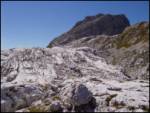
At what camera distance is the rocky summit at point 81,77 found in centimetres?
3434

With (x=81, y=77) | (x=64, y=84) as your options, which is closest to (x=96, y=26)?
(x=81, y=77)

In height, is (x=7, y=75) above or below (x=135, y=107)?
above

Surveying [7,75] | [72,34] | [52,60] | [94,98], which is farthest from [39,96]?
[72,34]

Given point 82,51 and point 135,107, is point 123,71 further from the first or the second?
point 135,107

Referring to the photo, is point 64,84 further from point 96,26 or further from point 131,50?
point 96,26

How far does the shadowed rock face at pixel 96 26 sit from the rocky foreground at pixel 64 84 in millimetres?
81914

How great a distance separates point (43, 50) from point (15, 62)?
34.5 ft

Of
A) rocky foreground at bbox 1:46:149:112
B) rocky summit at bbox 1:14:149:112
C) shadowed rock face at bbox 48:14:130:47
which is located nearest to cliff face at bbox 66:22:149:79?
rocky summit at bbox 1:14:149:112

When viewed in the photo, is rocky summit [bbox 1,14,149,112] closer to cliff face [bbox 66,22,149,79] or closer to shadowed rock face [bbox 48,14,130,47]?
cliff face [bbox 66,22,149,79]

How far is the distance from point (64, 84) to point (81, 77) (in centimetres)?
642

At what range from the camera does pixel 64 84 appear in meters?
41.5

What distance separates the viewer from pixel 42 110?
33.7 meters

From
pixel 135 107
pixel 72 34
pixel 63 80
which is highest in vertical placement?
pixel 72 34

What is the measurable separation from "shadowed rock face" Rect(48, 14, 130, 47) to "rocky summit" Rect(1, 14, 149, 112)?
6357 centimetres
